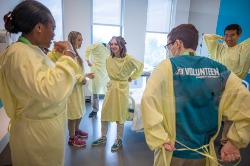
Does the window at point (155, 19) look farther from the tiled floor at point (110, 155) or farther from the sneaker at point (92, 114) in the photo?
the sneaker at point (92, 114)

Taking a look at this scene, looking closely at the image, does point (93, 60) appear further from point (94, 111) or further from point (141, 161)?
point (141, 161)

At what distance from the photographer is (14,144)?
0.91 meters

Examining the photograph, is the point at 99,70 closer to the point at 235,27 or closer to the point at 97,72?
the point at 97,72

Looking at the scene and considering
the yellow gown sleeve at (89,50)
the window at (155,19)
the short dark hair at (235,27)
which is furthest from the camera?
the yellow gown sleeve at (89,50)

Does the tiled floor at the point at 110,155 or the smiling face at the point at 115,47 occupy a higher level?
the smiling face at the point at 115,47

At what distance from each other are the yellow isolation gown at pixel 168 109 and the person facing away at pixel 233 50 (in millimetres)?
639

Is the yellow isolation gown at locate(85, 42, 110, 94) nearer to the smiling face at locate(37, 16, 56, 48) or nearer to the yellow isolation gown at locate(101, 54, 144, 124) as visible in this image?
the yellow isolation gown at locate(101, 54, 144, 124)

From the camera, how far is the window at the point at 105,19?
284 cm

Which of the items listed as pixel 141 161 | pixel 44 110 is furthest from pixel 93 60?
pixel 44 110

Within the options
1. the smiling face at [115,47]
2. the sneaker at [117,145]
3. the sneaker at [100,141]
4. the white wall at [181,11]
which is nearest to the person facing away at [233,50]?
the white wall at [181,11]

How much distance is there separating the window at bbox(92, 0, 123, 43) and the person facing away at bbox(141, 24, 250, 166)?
2.07 m

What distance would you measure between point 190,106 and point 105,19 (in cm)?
256

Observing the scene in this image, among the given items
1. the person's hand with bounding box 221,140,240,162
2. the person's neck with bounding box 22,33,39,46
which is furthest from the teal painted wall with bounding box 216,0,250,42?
the person's neck with bounding box 22,33,39,46

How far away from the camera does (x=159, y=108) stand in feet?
2.79
